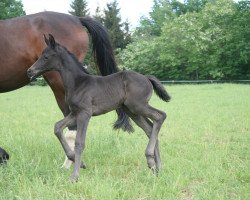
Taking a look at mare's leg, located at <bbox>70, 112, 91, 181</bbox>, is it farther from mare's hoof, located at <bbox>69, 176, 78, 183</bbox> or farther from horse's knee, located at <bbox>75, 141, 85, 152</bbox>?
mare's hoof, located at <bbox>69, 176, 78, 183</bbox>

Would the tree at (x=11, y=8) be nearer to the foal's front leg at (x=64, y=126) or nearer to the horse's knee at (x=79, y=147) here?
the foal's front leg at (x=64, y=126)

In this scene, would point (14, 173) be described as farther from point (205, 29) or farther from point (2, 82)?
point (205, 29)

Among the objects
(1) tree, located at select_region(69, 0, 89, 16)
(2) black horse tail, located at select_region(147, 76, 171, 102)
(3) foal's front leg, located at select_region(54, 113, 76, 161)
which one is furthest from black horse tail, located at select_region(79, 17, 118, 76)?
(1) tree, located at select_region(69, 0, 89, 16)

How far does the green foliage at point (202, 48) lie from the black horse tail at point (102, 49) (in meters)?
A: 37.0

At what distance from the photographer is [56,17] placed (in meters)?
6.12

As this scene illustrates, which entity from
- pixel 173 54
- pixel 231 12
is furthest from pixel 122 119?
pixel 231 12

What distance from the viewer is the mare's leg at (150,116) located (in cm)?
464

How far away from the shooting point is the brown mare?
18.8 ft

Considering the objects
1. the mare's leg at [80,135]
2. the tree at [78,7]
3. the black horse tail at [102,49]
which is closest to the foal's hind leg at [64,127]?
the mare's leg at [80,135]

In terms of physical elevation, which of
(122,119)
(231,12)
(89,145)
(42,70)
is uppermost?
(231,12)

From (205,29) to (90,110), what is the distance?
46951mm

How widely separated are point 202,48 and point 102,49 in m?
39.7

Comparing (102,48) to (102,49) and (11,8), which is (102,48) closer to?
(102,49)

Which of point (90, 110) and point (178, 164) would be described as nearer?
point (90, 110)
